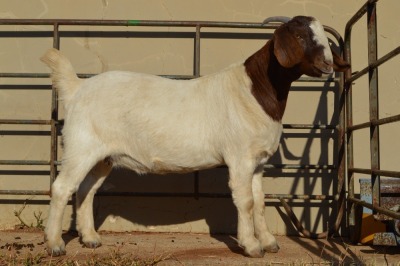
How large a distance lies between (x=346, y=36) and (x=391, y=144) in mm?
1132

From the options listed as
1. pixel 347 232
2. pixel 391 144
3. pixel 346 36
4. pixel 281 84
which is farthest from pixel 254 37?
pixel 347 232

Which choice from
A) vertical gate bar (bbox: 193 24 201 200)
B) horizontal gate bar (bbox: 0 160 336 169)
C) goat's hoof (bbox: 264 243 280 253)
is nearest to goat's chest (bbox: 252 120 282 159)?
goat's hoof (bbox: 264 243 280 253)

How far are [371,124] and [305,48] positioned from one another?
0.76 metres

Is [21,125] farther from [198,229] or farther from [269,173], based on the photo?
[269,173]

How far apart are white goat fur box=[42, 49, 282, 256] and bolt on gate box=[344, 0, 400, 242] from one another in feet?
2.41

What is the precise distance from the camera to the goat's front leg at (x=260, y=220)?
4.51 meters

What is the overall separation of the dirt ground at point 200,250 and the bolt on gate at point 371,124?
1.13ft

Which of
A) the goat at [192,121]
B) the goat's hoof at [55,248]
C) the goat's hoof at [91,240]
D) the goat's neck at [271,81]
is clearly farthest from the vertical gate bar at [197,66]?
the goat's hoof at [55,248]

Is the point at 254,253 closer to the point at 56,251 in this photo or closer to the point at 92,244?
the point at 92,244

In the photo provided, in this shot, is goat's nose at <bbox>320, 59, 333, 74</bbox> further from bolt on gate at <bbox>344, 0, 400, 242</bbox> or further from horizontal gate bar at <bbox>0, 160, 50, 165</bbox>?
horizontal gate bar at <bbox>0, 160, 50, 165</bbox>

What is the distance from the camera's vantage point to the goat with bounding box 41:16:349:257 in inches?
170

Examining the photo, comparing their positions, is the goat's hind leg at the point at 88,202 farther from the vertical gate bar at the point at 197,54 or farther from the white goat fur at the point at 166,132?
the vertical gate bar at the point at 197,54

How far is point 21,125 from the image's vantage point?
5543mm

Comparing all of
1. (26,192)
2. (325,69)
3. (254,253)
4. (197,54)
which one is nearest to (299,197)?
(254,253)
